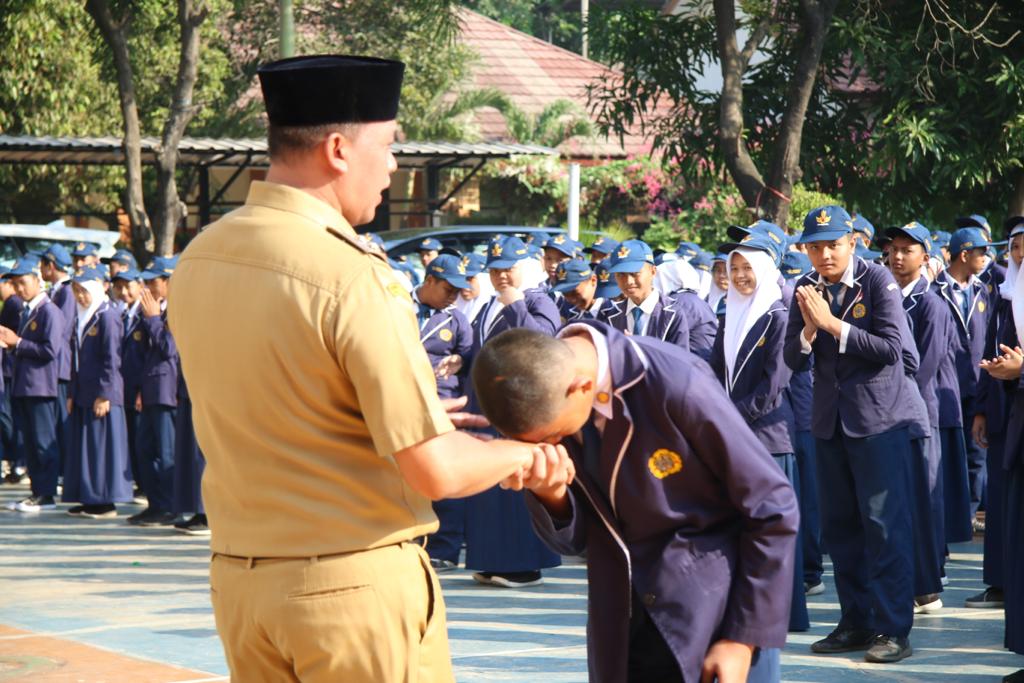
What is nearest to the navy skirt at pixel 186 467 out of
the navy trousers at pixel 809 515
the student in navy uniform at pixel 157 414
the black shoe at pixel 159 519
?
the student in navy uniform at pixel 157 414

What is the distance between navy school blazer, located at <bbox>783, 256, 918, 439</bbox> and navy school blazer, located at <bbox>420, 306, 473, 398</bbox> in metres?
3.19

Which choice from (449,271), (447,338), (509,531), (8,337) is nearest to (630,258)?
(449,271)

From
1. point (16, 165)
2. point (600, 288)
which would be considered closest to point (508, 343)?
point (600, 288)

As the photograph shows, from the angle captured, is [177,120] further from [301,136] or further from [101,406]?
[301,136]

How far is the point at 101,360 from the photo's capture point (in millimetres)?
13156

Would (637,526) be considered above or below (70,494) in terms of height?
above

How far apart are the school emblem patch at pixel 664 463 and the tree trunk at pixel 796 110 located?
14303 mm

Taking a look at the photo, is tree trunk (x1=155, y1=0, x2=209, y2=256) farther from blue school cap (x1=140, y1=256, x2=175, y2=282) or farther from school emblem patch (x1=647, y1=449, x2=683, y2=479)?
school emblem patch (x1=647, y1=449, x2=683, y2=479)

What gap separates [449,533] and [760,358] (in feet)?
11.0

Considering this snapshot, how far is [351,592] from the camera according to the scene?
10.4ft

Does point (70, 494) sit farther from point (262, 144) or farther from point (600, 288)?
point (262, 144)

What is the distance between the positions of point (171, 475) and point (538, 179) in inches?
802

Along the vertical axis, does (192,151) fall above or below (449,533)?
above

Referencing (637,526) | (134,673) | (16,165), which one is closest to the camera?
(637,526)
